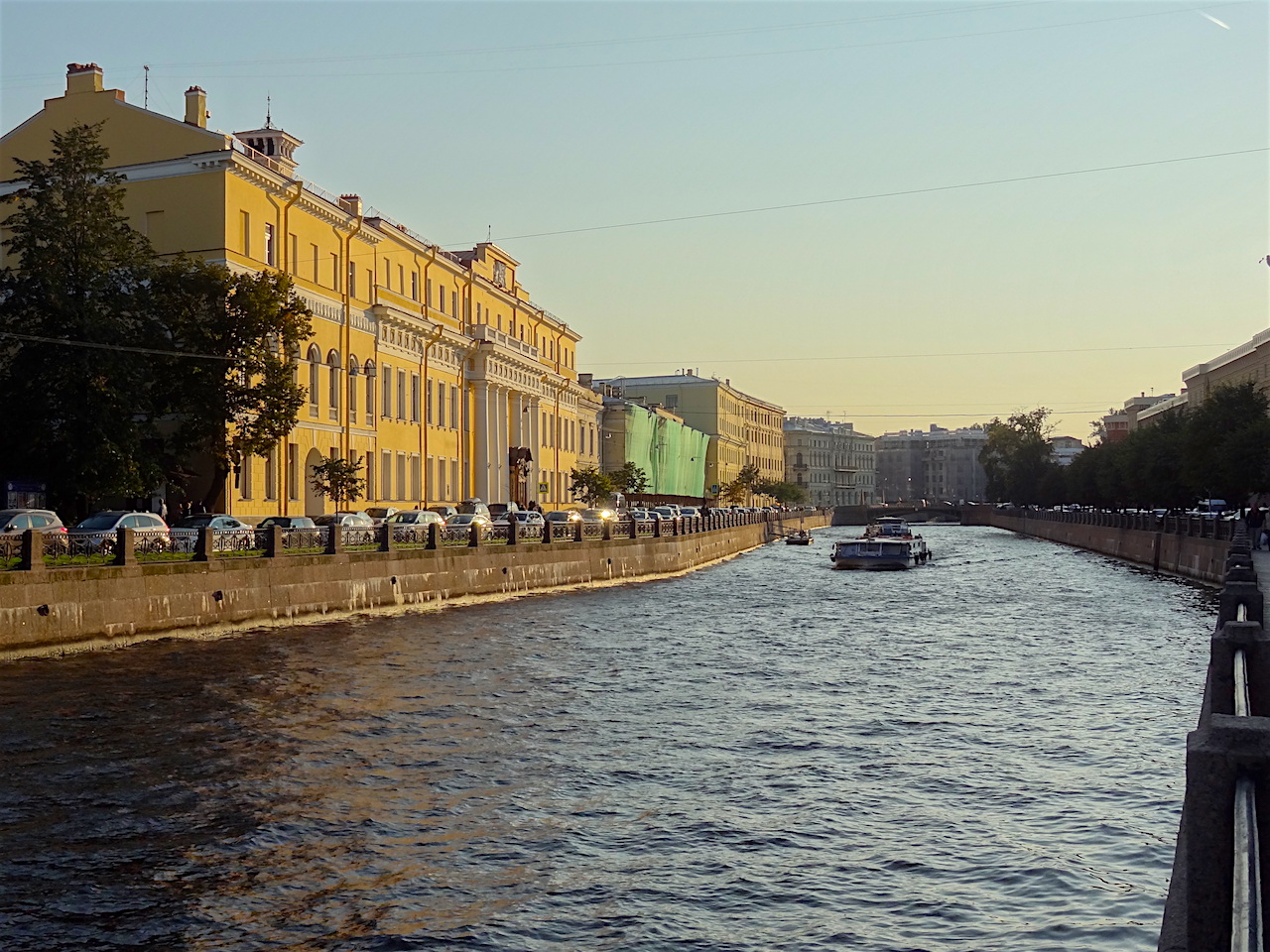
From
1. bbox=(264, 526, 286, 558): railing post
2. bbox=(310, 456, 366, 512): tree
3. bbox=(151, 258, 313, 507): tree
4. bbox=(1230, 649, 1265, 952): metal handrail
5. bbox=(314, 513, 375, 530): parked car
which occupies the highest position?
bbox=(151, 258, 313, 507): tree

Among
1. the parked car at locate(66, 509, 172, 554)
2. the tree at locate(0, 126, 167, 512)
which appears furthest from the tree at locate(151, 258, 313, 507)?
the parked car at locate(66, 509, 172, 554)

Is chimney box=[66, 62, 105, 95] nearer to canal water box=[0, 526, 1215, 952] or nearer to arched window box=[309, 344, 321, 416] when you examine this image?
arched window box=[309, 344, 321, 416]

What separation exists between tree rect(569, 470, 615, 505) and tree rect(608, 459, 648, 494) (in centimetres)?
525

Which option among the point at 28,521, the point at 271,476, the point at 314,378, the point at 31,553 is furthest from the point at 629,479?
the point at 31,553

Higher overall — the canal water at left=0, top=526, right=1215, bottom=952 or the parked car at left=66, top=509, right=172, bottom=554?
the parked car at left=66, top=509, right=172, bottom=554

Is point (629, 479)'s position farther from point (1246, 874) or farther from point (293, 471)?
point (1246, 874)

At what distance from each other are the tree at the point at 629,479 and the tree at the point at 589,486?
17.2 ft

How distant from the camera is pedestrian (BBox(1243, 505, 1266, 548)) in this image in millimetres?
45912

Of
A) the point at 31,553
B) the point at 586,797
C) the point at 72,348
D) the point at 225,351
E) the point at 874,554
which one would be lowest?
the point at 586,797

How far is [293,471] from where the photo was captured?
47406mm

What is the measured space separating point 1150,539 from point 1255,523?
10944 millimetres

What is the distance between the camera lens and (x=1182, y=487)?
70312 mm

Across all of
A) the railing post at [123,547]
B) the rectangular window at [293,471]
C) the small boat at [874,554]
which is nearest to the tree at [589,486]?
the small boat at [874,554]

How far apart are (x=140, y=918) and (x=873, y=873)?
5.89 meters
